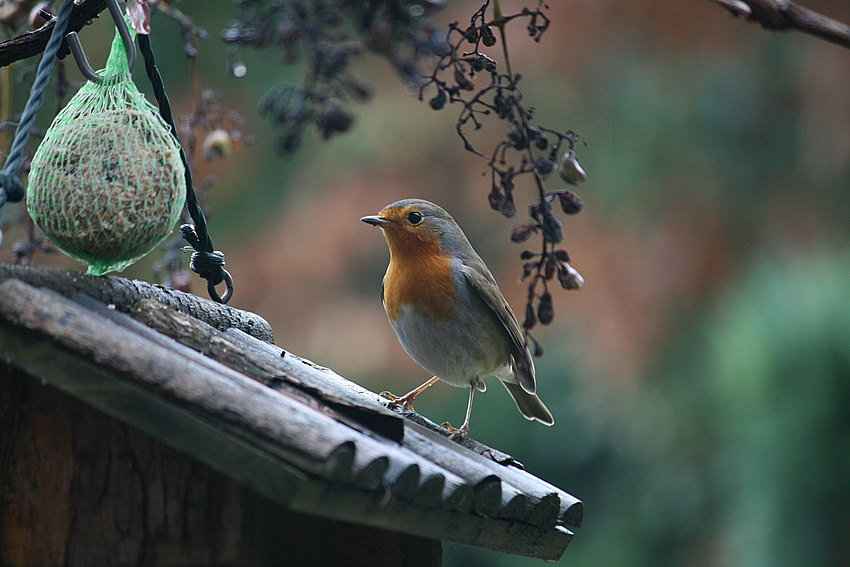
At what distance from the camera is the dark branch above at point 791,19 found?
135 centimetres

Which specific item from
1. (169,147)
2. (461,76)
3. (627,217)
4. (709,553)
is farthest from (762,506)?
(169,147)

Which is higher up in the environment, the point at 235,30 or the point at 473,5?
the point at 473,5

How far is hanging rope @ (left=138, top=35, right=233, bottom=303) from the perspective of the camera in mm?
1886

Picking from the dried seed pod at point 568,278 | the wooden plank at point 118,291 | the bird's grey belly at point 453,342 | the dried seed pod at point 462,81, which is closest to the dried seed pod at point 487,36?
the dried seed pod at point 462,81

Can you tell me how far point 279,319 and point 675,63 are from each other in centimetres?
416

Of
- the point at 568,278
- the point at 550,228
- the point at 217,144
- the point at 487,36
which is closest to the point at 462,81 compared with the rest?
the point at 487,36

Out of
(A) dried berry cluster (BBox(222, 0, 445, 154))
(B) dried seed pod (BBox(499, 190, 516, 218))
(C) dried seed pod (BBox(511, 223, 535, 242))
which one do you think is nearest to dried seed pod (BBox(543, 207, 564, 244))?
(C) dried seed pod (BBox(511, 223, 535, 242))

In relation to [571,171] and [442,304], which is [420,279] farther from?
[571,171]

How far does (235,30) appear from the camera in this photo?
243 centimetres

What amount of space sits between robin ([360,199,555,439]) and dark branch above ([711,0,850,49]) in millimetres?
1578

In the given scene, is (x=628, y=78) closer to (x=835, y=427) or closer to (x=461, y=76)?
(x=835, y=427)

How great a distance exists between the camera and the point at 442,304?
291cm

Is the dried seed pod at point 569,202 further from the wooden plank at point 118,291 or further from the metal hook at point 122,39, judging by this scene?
the metal hook at point 122,39

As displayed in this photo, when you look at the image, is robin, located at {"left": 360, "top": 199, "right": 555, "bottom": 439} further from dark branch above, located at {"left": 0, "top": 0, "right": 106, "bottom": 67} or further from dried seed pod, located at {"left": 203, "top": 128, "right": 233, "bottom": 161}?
dark branch above, located at {"left": 0, "top": 0, "right": 106, "bottom": 67}
